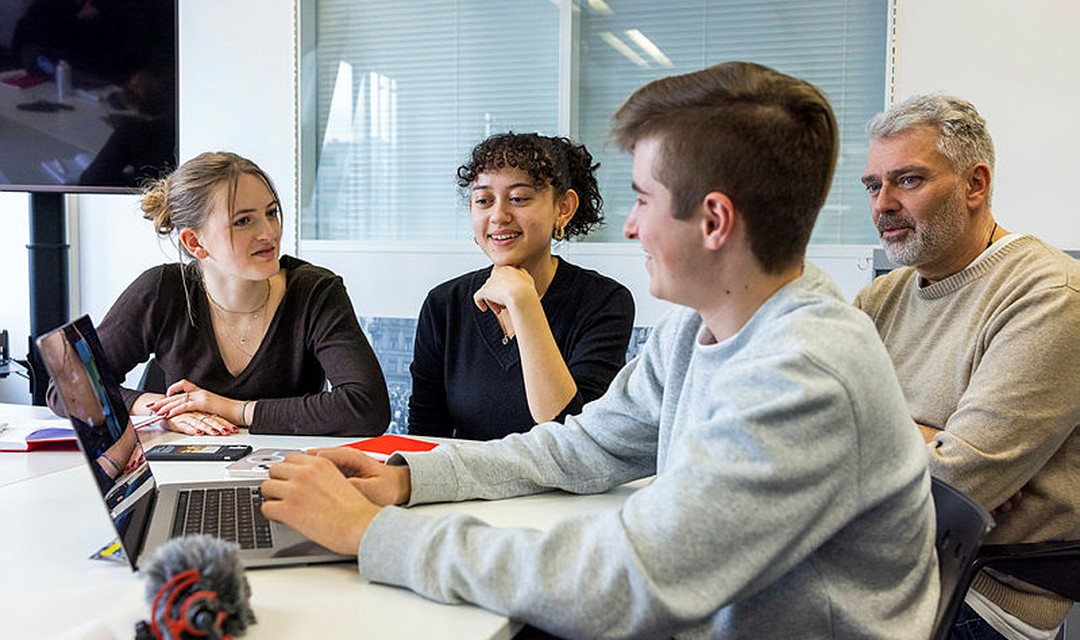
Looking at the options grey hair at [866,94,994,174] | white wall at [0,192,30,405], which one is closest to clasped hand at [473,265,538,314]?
grey hair at [866,94,994,174]

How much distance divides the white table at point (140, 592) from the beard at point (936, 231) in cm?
76

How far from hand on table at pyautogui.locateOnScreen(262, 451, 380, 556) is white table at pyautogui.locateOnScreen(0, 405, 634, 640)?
1.6 inches

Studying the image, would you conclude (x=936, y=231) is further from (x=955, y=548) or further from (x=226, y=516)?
(x=226, y=516)

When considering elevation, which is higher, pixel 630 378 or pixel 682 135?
pixel 682 135

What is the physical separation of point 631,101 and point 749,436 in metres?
0.42

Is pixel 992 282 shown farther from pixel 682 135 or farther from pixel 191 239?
pixel 191 239

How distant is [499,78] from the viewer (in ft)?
11.7

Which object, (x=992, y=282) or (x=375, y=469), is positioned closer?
(x=375, y=469)

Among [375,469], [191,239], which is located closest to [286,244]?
[191,239]

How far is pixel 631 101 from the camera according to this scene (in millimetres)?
1107

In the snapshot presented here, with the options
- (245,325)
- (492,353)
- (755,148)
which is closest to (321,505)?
(755,148)

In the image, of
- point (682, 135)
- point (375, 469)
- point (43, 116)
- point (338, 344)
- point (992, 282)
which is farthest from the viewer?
point (43, 116)

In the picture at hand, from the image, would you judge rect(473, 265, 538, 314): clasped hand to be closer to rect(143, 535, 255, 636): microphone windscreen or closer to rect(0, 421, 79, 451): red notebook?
rect(0, 421, 79, 451): red notebook

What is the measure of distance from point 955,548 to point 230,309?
1.69 meters
